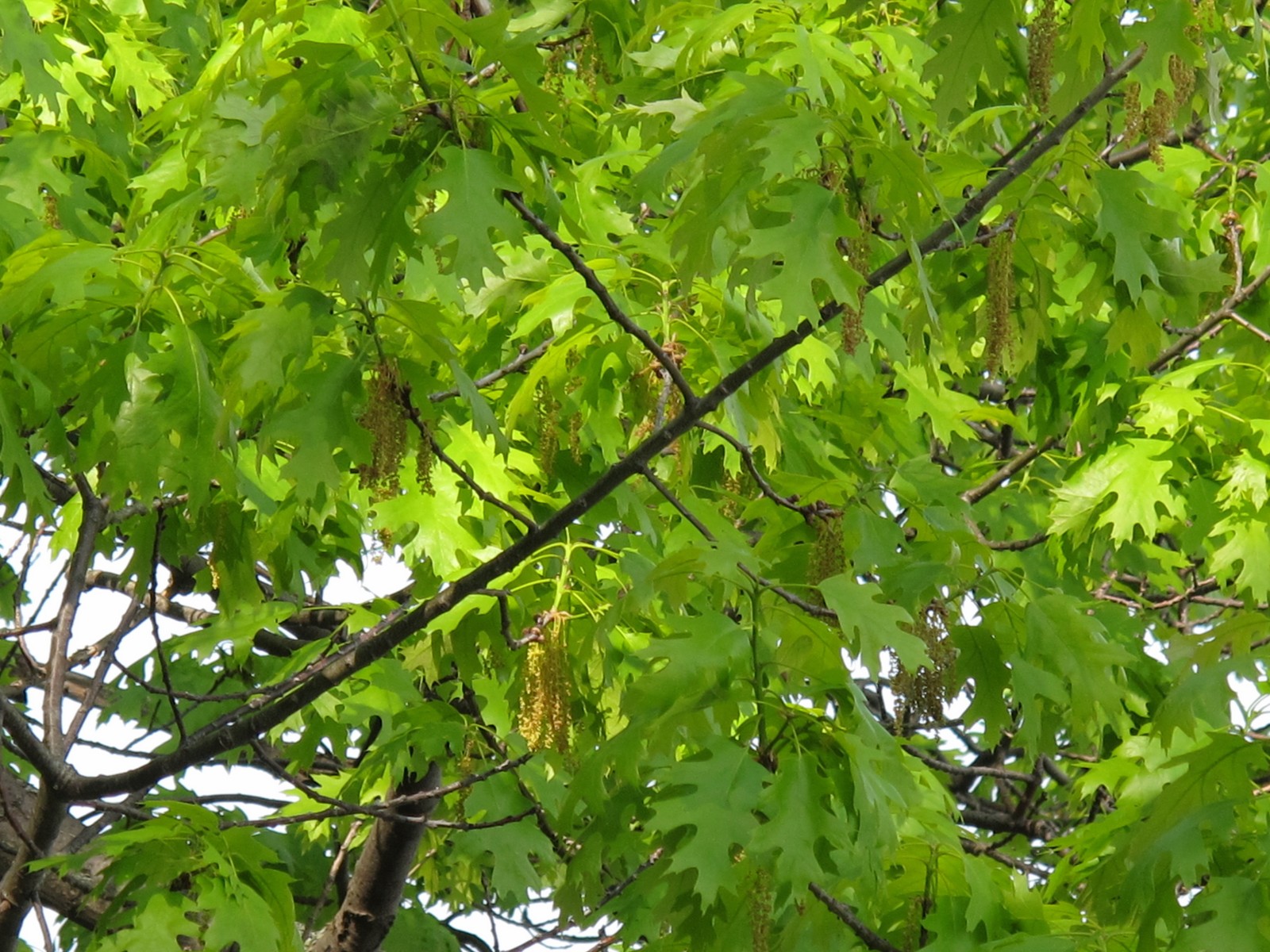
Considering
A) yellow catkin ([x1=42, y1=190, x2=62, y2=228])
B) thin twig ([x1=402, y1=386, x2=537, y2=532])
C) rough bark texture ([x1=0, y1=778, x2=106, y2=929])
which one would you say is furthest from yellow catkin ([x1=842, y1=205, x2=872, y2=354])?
rough bark texture ([x1=0, y1=778, x2=106, y2=929])

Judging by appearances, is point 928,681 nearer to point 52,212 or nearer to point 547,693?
point 547,693

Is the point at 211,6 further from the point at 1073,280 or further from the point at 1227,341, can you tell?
the point at 1227,341

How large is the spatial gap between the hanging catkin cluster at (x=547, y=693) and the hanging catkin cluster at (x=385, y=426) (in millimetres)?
500

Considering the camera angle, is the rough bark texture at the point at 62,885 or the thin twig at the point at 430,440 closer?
the thin twig at the point at 430,440

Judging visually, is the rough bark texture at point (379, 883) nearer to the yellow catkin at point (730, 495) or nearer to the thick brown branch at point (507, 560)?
the thick brown branch at point (507, 560)

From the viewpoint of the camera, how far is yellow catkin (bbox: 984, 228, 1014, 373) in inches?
136

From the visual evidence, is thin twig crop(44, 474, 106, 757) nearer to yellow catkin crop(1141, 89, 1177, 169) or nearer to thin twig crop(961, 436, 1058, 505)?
yellow catkin crop(1141, 89, 1177, 169)

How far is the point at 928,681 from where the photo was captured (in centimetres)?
338

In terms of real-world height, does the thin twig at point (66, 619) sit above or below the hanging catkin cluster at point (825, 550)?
above

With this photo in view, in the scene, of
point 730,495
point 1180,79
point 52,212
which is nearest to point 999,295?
point 1180,79

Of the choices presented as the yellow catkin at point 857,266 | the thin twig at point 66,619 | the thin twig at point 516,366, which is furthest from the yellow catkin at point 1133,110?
the thin twig at point 66,619

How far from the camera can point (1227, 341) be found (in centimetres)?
580

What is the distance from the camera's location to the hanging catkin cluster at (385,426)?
3.16 metres

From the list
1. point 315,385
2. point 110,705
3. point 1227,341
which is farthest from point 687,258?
point 110,705
